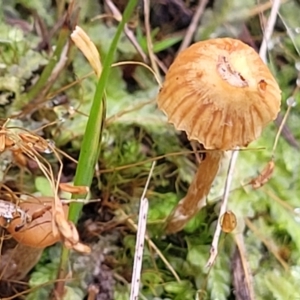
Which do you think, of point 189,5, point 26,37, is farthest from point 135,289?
point 189,5

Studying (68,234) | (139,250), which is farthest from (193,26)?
(68,234)

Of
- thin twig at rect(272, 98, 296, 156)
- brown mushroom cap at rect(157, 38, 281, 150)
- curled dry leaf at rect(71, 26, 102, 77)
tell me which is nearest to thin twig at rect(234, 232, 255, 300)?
thin twig at rect(272, 98, 296, 156)

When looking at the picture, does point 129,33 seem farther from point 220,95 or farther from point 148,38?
point 220,95

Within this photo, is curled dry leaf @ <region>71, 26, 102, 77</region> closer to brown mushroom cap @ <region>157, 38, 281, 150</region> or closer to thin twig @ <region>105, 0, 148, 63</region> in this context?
brown mushroom cap @ <region>157, 38, 281, 150</region>

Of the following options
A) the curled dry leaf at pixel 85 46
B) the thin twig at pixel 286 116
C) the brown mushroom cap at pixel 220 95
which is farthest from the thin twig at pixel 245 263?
the curled dry leaf at pixel 85 46

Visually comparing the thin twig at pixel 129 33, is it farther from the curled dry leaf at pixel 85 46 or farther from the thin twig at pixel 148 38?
the curled dry leaf at pixel 85 46

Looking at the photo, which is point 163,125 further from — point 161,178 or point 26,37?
point 26,37
